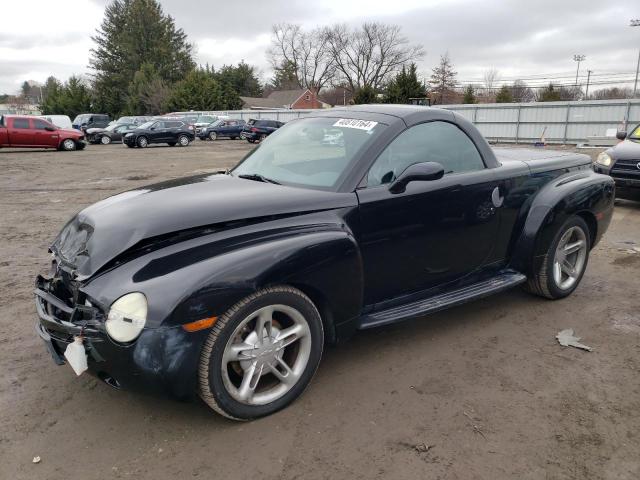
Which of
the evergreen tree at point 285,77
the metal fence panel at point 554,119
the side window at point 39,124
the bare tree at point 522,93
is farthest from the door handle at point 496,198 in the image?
the evergreen tree at point 285,77

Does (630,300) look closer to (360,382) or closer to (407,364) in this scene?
(407,364)

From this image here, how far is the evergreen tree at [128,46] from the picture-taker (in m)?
67.9

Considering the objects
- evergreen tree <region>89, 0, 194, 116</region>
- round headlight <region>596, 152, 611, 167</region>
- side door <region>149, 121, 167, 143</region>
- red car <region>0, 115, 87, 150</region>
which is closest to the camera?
round headlight <region>596, 152, 611, 167</region>

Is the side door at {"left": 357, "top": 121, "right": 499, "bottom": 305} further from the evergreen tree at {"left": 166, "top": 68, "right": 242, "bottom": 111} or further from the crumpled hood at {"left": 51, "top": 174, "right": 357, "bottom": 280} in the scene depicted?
the evergreen tree at {"left": 166, "top": 68, "right": 242, "bottom": 111}

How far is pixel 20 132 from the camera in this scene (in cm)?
2300

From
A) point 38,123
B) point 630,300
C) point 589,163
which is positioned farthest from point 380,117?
point 38,123

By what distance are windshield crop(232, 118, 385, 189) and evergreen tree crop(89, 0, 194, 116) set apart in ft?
231

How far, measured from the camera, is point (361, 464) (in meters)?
2.45

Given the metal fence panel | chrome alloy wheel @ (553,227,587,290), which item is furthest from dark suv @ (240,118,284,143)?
chrome alloy wheel @ (553,227,587,290)

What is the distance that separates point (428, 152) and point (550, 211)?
1.28 meters

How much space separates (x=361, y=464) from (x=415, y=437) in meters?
0.37

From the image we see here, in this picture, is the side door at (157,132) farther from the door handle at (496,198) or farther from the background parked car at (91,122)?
the door handle at (496,198)

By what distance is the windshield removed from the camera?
3.33 metres

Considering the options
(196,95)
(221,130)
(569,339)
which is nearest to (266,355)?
(569,339)
